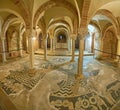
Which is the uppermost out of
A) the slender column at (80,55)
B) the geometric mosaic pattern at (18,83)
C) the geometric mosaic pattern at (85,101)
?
the slender column at (80,55)

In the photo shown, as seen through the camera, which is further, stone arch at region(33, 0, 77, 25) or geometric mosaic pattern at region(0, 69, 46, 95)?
stone arch at region(33, 0, 77, 25)

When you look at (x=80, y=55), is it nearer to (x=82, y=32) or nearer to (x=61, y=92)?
(x=82, y=32)

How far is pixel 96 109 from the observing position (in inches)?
141

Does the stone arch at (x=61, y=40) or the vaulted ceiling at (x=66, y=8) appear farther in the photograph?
the stone arch at (x=61, y=40)

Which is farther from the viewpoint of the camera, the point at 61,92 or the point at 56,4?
the point at 56,4

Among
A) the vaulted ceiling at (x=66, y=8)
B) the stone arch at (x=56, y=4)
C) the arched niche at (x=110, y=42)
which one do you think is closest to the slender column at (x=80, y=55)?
the vaulted ceiling at (x=66, y=8)

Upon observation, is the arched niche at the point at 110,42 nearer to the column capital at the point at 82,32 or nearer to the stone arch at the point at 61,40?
the column capital at the point at 82,32

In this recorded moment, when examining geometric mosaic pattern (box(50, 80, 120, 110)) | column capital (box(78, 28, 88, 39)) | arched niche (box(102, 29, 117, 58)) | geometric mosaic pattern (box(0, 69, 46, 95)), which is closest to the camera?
geometric mosaic pattern (box(50, 80, 120, 110))

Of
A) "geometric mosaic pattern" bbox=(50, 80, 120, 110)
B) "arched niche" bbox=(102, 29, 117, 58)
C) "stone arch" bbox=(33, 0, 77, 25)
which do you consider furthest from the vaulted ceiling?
"arched niche" bbox=(102, 29, 117, 58)

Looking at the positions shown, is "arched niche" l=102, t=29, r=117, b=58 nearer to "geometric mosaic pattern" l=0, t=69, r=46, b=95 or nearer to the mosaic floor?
the mosaic floor

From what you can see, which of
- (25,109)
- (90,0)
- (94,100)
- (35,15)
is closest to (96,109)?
(94,100)

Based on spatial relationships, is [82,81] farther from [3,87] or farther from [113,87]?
[3,87]

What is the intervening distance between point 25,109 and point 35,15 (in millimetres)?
5168

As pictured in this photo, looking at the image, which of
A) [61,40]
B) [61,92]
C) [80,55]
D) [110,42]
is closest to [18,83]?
→ [61,92]
